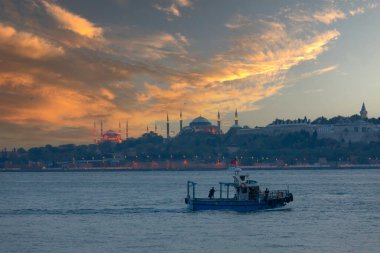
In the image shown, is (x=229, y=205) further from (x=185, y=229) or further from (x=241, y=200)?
(x=185, y=229)

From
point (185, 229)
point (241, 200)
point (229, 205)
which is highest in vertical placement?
point (241, 200)

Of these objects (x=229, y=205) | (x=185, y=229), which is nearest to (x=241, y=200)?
(x=229, y=205)

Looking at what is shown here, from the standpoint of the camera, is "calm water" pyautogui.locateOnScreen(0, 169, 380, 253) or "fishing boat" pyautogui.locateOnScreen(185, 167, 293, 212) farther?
"fishing boat" pyautogui.locateOnScreen(185, 167, 293, 212)

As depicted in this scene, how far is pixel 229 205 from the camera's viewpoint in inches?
3147

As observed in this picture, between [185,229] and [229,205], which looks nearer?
[185,229]

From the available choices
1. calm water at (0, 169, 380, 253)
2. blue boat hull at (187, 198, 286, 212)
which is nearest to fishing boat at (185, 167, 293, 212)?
blue boat hull at (187, 198, 286, 212)

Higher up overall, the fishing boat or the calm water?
the fishing boat

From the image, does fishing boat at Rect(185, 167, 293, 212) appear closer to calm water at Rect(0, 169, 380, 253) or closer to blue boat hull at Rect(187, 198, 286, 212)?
blue boat hull at Rect(187, 198, 286, 212)

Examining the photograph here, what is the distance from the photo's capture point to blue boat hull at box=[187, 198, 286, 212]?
79750 mm

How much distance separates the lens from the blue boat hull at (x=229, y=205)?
262 feet

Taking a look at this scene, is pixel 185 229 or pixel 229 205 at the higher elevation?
pixel 229 205

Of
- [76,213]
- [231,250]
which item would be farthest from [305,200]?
[231,250]

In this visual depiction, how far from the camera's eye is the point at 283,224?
7112cm

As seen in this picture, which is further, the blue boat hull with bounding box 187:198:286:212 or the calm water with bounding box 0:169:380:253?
the blue boat hull with bounding box 187:198:286:212
